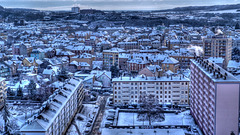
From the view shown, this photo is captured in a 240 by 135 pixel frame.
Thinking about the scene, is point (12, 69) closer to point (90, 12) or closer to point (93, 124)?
point (93, 124)

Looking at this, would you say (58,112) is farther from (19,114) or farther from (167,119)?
(167,119)

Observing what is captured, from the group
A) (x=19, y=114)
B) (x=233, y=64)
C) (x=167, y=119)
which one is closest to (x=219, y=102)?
(x=167, y=119)

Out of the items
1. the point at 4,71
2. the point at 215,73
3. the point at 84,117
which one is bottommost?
the point at 84,117

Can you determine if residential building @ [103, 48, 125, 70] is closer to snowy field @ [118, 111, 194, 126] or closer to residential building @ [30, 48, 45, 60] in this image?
residential building @ [30, 48, 45, 60]

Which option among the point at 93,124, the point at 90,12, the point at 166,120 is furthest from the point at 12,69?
the point at 90,12

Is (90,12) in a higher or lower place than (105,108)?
higher

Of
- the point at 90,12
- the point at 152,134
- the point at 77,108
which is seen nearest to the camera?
the point at 152,134

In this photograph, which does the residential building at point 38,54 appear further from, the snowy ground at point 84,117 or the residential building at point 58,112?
the residential building at point 58,112
